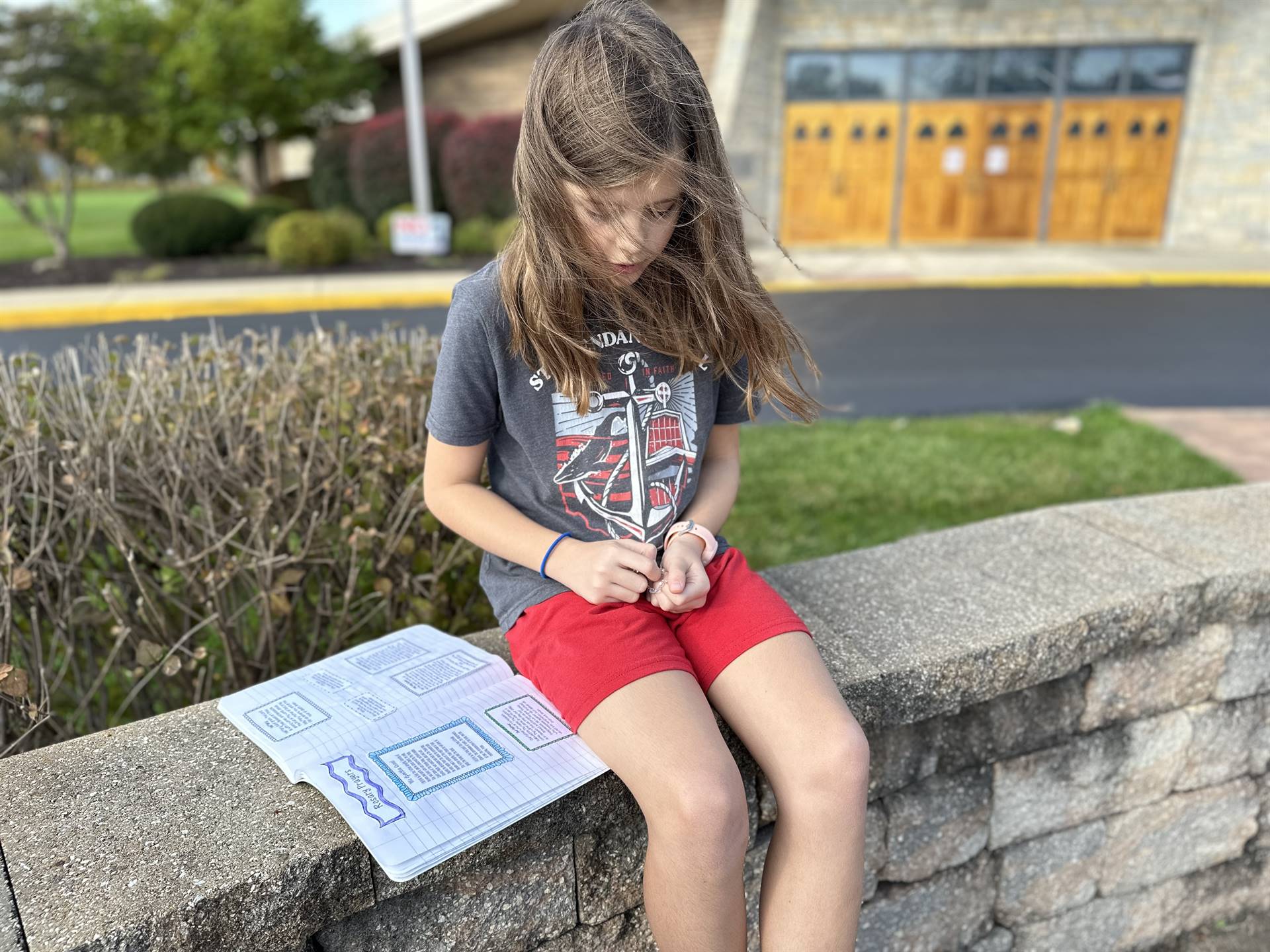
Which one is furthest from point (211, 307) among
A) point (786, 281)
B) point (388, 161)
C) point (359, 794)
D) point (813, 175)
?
point (359, 794)

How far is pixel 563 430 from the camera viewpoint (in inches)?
68.8

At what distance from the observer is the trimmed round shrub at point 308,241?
12.3m

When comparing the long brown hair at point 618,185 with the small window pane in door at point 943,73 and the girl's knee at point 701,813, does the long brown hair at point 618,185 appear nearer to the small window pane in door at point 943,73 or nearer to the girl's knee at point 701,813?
the girl's knee at point 701,813

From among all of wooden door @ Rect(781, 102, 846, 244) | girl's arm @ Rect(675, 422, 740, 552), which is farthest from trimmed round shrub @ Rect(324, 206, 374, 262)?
girl's arm @ Rect(675, 422, 740, 552)

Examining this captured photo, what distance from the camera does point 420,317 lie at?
9242mm

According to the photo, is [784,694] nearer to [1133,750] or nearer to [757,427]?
[1133,750]

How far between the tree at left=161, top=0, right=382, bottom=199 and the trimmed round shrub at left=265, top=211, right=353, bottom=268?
5.95 metres

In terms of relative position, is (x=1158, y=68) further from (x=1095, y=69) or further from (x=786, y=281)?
(x=786, y=281)

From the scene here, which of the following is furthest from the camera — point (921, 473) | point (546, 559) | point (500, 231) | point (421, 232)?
point (500, 231)

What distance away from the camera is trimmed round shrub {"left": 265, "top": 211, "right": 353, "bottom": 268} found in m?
12.3

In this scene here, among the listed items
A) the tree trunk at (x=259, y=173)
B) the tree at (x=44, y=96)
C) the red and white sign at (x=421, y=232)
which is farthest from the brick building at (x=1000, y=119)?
the tree trunk at (x=259, y=173)

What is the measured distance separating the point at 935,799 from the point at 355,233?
1288 centimetres

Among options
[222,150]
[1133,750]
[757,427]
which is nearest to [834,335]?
[757,427]

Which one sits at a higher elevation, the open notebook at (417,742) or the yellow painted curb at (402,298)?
the open notebook at (417,742)
